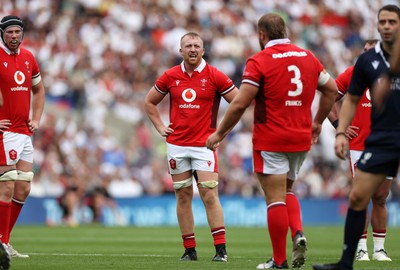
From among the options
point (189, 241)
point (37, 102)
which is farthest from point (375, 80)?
point (37, 102)

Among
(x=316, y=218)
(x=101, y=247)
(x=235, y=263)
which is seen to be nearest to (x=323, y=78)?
(x=235, y=263)

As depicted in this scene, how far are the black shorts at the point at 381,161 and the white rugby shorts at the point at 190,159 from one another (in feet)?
12.7

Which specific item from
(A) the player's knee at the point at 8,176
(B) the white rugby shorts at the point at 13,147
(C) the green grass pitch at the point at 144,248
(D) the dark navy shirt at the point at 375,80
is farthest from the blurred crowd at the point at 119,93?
(D) the dark navy shirt at the point at 375,80

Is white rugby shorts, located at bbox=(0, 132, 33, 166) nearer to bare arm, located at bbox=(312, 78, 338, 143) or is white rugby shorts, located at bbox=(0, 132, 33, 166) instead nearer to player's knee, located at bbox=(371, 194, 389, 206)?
bare arm, located at bbox=(312, 78, 338, 143)

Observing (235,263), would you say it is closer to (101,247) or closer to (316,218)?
(101,247)

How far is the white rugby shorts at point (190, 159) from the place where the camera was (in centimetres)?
1330

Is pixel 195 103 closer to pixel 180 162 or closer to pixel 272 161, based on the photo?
pixel 180 162

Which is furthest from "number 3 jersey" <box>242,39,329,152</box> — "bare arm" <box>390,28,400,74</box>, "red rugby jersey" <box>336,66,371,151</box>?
"red rugby jersey" <box>336,66,371,151</box>

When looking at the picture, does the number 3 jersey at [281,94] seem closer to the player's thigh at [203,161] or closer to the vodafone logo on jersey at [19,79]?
the player's thigh at [203,161]

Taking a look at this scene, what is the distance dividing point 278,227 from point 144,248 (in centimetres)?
635

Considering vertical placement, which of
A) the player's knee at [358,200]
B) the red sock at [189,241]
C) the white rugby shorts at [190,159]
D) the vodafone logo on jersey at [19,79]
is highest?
the vodafone logo on jersey at [19,79]

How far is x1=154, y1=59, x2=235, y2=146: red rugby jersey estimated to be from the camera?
1334 cm

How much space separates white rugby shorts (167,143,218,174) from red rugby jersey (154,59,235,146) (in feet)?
0.26

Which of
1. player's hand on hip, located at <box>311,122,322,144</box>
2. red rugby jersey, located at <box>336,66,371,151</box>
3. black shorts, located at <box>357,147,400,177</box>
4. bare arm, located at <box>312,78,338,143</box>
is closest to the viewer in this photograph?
black shorts, located at <box>357,147,400,177</box>
